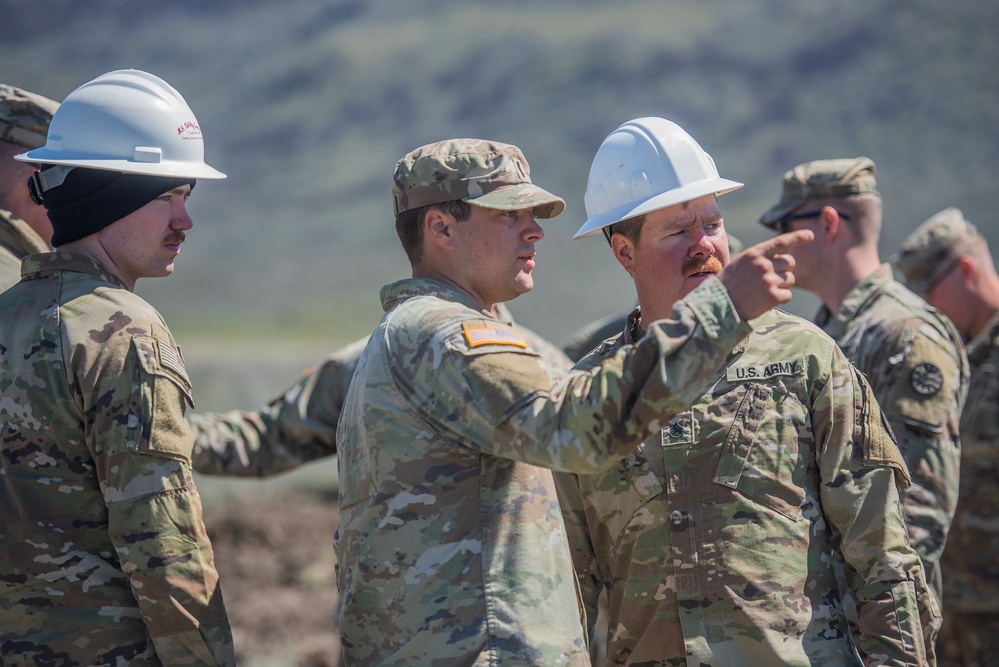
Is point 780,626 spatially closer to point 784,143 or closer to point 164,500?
point 164,500

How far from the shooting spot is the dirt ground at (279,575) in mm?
9078

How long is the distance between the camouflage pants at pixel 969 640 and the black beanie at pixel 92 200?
16.6ft

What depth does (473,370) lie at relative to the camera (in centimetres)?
260

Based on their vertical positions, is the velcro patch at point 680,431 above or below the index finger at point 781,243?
below

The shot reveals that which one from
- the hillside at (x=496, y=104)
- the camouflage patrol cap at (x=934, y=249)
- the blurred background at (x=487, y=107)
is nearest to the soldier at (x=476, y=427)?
the camouflage patrol cap at (x=934, y=249)

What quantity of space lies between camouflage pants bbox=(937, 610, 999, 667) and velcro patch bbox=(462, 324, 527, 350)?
4.44 metres

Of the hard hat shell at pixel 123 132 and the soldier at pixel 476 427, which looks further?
the hard hat shell at pixel 123 132

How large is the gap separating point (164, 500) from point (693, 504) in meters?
1.49

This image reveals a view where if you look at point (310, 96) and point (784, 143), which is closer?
point (784, 143)

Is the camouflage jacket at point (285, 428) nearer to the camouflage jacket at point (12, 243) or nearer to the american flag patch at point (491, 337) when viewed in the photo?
the camouflage jacket at point (12, 243)

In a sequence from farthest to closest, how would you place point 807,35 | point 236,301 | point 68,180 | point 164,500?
1. point 807,35
2. point 236,301
3. point 68,180
4. point 164,500

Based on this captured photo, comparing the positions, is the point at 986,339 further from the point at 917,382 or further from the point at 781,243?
the point at 781,243

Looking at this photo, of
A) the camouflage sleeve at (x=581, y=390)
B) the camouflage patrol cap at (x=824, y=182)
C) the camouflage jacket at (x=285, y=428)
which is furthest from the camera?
the camouflage jacket at (x=285, y=428)

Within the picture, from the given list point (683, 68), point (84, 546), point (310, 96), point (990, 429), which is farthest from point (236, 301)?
point (84, 546)
